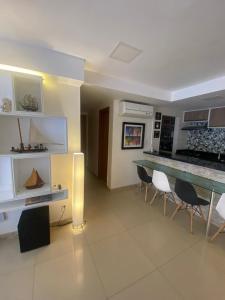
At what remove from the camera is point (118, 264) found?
1579 millimetres

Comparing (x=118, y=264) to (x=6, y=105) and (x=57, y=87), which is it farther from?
(x=57, y=87)

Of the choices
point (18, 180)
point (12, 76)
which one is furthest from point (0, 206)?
point (12, 76)

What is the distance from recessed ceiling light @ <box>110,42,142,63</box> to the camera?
1.63m

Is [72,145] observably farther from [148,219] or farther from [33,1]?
[148,219]

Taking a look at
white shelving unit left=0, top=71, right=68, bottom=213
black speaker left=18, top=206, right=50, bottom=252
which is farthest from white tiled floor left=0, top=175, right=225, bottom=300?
white shelving unit left=0, top=71, right=68, bottom=213

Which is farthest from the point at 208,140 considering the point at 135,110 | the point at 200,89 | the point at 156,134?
the point at 135,110

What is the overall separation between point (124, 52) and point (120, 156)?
2219 mm

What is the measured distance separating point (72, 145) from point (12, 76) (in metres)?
1.05

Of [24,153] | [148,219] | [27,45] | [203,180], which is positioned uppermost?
[27,45]

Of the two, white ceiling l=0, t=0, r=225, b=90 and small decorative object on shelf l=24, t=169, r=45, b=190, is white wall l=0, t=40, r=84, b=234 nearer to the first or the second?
white ceiling l=0, t=0, r=225, b=90

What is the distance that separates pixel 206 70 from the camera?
2098 millimetres

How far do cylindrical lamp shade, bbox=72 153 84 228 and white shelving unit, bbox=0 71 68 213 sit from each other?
16 centimetres

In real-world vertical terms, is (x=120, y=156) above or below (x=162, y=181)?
above

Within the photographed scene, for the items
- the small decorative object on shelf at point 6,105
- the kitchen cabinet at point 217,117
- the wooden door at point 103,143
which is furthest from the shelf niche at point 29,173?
the kitchen cabinet at point 217,117
